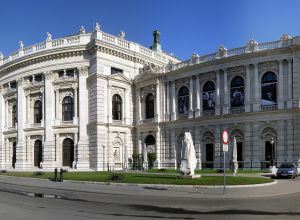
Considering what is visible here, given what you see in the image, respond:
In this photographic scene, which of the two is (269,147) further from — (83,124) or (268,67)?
(83,124)

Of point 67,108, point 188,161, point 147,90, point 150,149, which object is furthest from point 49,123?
point 188,161

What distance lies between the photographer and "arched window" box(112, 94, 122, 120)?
5519cm

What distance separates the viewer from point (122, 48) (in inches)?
2195

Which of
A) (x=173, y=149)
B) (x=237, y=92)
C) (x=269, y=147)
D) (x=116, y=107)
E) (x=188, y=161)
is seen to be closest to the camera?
(x=188, y=161)

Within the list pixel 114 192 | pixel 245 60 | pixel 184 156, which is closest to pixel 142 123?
pixel 245 60

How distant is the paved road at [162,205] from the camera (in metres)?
14.2

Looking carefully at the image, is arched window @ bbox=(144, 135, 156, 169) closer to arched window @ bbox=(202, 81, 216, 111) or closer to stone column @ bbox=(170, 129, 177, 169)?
stone column @ bbox=(170, 129, 177, 169)

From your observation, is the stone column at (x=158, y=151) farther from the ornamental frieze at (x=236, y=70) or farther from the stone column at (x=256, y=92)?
the stone column at (x=256, y=92)

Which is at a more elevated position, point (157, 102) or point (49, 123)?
point (157, 102)

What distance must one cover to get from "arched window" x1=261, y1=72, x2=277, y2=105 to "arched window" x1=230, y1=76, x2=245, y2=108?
2484 mm

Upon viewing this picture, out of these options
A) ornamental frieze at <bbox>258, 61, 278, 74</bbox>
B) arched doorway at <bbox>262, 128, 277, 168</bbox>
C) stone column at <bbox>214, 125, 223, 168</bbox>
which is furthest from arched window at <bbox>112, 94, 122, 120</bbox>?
arched doorway at <bbox>262, 128, 277, 168</bbox>

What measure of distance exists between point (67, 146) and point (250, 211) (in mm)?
43585

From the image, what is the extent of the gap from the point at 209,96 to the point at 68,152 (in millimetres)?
21883

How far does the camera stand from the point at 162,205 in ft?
56.1
